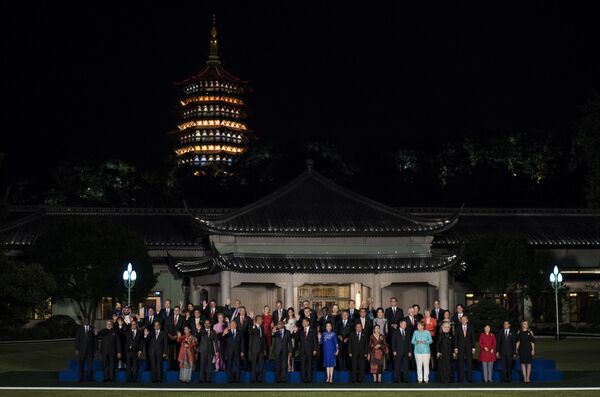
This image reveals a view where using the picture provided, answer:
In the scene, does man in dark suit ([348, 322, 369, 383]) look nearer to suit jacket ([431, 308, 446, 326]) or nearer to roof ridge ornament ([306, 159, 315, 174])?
suit jacket ([431, 308, 446, 326])

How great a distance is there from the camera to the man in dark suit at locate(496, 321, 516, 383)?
2439 cm

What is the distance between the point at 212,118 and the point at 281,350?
86142mm

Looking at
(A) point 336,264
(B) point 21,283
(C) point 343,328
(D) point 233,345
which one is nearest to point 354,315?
(C) point 343,328

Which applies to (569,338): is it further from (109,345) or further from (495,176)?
(495,176)

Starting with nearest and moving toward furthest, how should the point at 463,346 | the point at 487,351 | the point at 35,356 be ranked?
1. the point at 487,351
2. the point at 463,346
3. the point at 35,356

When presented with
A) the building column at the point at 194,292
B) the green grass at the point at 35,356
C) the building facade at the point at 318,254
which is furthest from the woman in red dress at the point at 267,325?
the building column at the point at 194,292

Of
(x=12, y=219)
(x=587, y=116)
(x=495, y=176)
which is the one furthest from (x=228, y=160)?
(x=587, y=116)

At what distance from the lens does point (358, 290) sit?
45000 millimetres

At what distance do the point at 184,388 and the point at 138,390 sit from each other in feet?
3.48

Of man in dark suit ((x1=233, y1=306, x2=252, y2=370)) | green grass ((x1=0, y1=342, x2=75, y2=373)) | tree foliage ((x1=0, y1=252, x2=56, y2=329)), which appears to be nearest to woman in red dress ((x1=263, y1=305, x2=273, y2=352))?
man in dark suit ((x1=233, y1=306, x2=252, y2=370))

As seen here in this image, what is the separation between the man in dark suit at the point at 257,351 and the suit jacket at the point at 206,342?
89 cm

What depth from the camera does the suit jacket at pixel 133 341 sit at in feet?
81.8

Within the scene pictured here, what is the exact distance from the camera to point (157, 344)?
2495cm

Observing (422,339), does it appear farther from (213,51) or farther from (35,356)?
(213,51)
